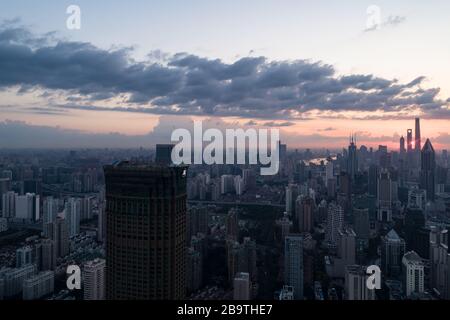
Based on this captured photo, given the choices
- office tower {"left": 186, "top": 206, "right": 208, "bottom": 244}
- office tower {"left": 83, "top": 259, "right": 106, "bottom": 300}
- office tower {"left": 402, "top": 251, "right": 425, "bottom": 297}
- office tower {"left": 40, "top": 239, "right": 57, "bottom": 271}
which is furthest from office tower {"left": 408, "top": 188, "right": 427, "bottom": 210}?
office tower {"left": 40, "top": 239, "right": 57, "bottom": 271}

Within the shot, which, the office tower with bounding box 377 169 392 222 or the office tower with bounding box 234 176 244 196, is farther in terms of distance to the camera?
the office tower with bounding box 377 169 392 222

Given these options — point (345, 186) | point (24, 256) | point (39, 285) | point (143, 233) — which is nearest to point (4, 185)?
point (24, 256)

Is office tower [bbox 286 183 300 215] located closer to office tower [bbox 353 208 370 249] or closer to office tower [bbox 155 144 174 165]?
office tower [bbox 353 208 370 249]

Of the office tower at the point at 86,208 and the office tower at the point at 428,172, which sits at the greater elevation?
the office tower at the point at 428,172

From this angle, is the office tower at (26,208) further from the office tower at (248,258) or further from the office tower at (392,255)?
the office tower at (392,255)

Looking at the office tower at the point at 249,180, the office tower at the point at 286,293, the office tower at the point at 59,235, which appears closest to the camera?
the office tower at the point at 286,293

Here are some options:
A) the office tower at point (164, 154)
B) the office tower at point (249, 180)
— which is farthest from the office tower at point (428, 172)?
the office tower at point (164, 154)

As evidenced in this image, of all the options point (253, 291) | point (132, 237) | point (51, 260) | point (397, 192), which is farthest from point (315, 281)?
point (397, 192)
